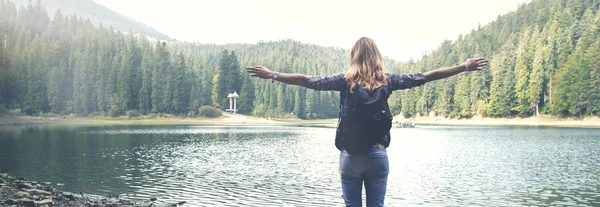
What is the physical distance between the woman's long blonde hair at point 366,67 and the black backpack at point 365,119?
7cm

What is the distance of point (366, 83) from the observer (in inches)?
192

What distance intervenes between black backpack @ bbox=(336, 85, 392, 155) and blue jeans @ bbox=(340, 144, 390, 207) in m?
0.10

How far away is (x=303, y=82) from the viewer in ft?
16.9

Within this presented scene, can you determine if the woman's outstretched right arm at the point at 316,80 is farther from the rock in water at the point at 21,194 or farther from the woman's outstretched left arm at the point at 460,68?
the rock in water at the point at 21,194

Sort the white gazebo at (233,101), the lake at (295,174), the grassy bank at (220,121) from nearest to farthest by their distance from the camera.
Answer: the lake at (295,174)
the grassy bank at (220,121)
the white gazebo at (233,101)

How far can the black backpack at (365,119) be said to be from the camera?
489 cm

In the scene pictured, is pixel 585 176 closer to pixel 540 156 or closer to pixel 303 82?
pixel 540 156

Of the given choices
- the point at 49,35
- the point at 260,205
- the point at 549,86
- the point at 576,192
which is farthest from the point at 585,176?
the point at 49,35

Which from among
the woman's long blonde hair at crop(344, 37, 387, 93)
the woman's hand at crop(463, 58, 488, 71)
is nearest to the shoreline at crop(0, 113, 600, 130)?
the woman's hand at crop(463, 58, 488, 71)

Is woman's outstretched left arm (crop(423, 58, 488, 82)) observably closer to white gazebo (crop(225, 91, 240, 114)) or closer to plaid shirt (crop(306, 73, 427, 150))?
plaid shirt (crop(306, 73, 427, 150))

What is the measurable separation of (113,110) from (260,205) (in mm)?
118950

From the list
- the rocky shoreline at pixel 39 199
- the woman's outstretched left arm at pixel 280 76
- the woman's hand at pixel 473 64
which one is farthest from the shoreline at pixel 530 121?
the woman's outstretched left arm at pixel 280 76

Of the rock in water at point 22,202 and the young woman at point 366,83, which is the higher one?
the young woman at point 366,83

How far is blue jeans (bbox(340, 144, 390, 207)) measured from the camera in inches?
199
